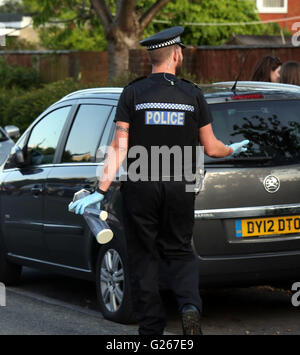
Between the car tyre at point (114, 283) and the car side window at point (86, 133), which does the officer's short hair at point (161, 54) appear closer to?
the car tyre at point (114, 283)

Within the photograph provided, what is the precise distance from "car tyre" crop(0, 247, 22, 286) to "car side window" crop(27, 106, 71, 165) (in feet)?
3.50

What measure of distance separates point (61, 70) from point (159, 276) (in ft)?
78.0

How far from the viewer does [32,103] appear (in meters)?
19.0

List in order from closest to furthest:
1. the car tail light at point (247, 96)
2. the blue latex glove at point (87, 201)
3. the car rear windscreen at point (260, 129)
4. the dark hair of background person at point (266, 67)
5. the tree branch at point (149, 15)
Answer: the blue latex glove at point (87, 201), the car rear windscreen at point (260, 129), the car tail light at point (247, 96), the dark hair of background person at point (266, 67), the tree branch at point (149, 15)

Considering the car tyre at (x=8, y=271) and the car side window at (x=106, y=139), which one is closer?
the car side window at (x=106, y=139)

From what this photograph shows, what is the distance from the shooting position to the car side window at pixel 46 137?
29.6 feet

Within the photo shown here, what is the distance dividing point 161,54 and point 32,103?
42.6 feet

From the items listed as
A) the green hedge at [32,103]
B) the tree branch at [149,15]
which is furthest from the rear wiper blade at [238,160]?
the tree branch at [149,15]

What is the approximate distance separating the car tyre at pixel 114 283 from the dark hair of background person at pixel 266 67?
3627 mm

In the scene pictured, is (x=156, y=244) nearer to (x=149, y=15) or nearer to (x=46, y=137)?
(x=46, y=137)

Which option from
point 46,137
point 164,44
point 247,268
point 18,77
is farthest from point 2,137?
point 18,77

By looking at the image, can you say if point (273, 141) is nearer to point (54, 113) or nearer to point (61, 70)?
point (54, 113)

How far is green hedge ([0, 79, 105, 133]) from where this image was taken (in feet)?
60.0
